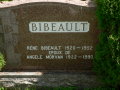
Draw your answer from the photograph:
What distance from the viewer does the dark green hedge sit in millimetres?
3801

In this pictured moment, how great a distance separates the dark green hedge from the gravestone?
0.26 meters

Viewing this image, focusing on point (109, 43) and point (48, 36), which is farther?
point (48, 36)

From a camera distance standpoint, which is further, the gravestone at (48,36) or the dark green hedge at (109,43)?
the gravestone at (48,36)

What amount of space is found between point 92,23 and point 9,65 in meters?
1.40

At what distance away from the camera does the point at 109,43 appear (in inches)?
153

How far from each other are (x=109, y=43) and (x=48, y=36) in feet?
3.04

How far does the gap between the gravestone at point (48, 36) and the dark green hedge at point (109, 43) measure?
0.26 m

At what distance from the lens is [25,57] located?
177 inches

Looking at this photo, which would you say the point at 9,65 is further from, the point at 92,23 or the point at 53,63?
the point at 92,23

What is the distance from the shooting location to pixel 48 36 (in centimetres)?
433

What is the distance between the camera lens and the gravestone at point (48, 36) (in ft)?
13.7

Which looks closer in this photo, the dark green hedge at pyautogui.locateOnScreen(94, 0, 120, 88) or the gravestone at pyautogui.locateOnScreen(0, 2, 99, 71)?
the dark green hedge at pyautogui.locateOnScreen(94, 0, 120, 88)

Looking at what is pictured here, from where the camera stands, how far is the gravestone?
13.7ft

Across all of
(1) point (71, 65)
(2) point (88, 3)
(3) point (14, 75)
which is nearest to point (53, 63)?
(1) point (71, 65)
